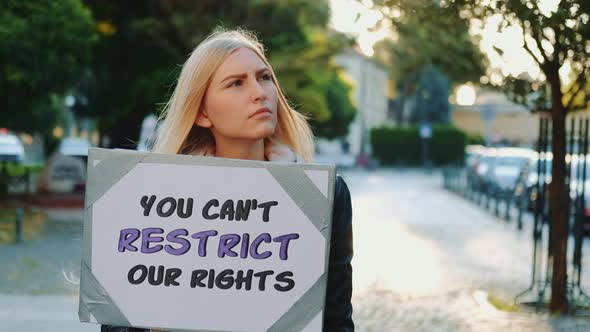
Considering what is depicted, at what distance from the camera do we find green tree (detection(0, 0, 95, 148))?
21188 millimetres

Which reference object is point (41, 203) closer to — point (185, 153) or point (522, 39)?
point (522, 39)

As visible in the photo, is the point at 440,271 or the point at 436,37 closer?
the point at 436,37

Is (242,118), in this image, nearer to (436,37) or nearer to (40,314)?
(40,314)

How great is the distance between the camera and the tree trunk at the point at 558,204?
10.7 m

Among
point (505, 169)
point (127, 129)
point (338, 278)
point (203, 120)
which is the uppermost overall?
point (203, 120)

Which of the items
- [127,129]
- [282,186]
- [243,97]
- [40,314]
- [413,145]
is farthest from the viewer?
[413,145]

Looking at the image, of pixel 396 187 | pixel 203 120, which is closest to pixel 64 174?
pixel 396 187

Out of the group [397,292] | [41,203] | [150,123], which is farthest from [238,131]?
[150,123]

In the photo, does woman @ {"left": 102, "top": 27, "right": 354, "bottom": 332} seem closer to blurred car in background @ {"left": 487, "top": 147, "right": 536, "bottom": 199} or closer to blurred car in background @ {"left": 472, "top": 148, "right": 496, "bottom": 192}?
blurred car in background @ {"left": 487, "top": 147, "right": 536, "bottom": 199}

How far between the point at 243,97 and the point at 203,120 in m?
0.17

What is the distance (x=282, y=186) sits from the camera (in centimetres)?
260

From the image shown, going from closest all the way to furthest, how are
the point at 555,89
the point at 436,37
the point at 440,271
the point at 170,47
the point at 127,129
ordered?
the point at 555,89 < the point at 436,37 < the point at 440,271 < the point at 170,47 < the point at 127,129

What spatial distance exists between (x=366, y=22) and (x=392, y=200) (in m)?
22.3

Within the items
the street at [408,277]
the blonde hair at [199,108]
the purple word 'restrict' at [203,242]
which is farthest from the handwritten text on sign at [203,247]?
the street at [408,277]
